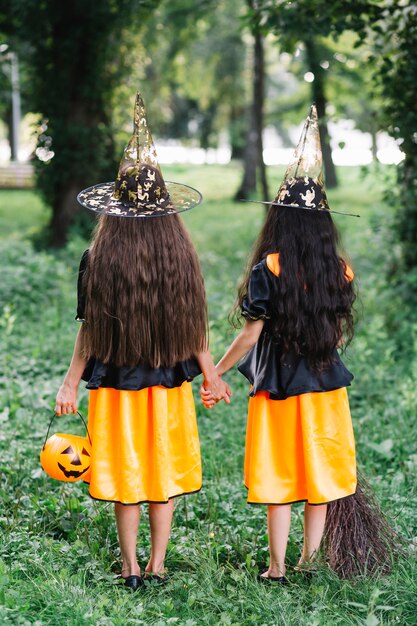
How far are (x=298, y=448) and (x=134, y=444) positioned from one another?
2.39 ft

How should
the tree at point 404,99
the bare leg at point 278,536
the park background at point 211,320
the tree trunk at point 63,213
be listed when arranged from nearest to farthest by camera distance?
the park background at point 211,320
the bare leg at point 278,536
the tree at point 404,99
the tree trunk at point 63,213

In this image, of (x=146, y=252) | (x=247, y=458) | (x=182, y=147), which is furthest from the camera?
(x=182, y=147)

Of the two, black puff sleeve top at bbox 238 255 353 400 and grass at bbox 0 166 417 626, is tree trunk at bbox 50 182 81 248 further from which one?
black puff sleeve top at bbox 238 255 353 400

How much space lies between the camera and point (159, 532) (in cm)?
364

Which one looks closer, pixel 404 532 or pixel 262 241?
pixel 262 241

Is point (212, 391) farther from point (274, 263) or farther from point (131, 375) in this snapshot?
point (274, 263)

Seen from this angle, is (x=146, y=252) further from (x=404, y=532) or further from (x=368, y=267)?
(x=368, y=267)

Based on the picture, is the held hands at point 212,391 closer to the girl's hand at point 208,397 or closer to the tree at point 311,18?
the girl's hand at point 208,397

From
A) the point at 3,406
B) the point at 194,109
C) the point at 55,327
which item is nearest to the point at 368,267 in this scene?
the point at 55,327

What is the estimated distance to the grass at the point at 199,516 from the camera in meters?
3.26

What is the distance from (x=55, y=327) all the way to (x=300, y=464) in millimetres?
4753

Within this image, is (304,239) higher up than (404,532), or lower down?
higher up

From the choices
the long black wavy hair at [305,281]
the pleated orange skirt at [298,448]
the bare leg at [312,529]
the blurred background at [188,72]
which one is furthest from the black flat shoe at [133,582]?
the blurred background at [188,72]

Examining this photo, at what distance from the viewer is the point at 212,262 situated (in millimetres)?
11766
